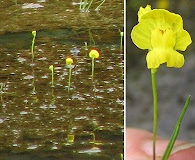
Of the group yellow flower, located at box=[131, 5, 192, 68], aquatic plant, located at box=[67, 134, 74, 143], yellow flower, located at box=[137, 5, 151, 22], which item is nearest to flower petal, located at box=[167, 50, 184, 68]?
yellow flower, located at box=[131, 5, 192, 68]

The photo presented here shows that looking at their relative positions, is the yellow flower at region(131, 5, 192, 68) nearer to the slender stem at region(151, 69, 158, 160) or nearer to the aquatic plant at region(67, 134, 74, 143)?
the slender stem at region(151, 69, 158, 160)


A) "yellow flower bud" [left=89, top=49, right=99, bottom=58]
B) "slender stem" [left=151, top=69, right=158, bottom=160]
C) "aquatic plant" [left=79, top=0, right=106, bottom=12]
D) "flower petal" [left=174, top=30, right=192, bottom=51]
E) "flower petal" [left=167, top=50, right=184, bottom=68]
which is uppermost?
"aquatic plant" [left=79, top=0, right=106, bottom=12]

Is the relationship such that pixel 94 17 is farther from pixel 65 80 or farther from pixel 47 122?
pixel 47 122

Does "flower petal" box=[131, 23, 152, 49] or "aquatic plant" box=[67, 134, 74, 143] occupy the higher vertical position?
"flower petal" box=[131, 23, 152, 49]

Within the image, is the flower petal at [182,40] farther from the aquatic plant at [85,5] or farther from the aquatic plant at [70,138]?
the aquatic plant at [70,138]

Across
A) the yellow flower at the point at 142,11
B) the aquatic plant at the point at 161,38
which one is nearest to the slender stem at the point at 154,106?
the aquatic plant at the point at 161,38

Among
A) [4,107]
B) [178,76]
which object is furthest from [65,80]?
[178,76]
